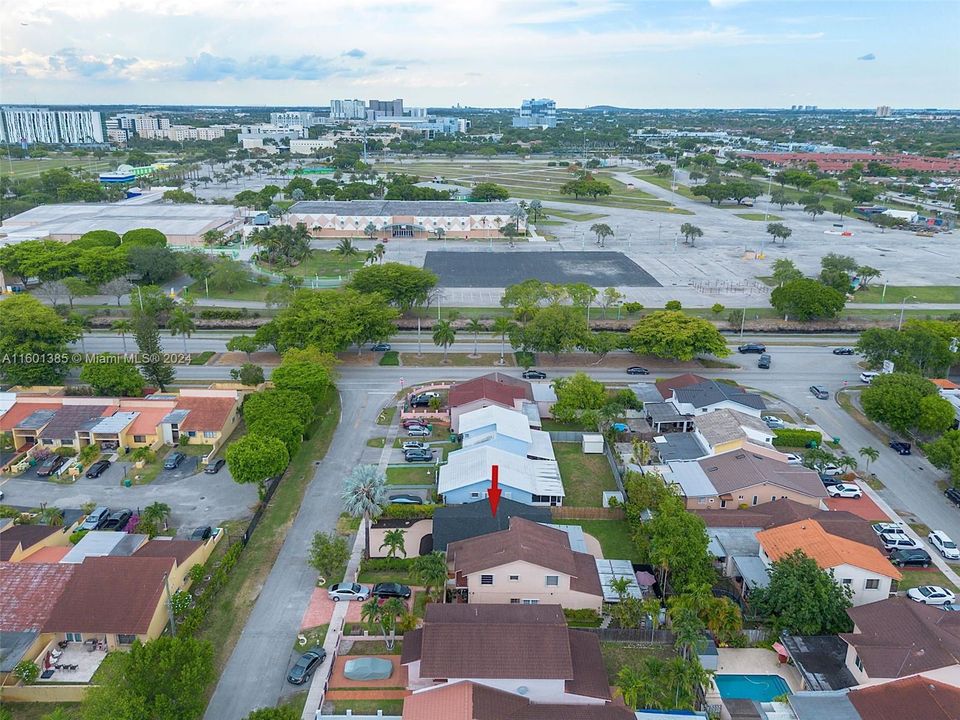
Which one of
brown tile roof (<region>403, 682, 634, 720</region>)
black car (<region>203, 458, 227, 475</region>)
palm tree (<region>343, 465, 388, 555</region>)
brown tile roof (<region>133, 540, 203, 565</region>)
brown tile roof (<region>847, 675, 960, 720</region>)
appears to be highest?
palm tree (<region>343, 465, 388, 555</region>)

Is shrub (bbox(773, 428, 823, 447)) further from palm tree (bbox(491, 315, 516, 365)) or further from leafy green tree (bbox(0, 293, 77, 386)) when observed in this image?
leafy green tree (bbox(0, 293, 77, 386))

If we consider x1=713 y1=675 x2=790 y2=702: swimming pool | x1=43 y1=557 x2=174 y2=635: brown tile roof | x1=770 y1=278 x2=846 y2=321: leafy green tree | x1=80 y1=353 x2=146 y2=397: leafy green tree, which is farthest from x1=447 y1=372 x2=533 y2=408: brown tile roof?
x1=770 y1=278 x2=846 y2=321: leafy green tree

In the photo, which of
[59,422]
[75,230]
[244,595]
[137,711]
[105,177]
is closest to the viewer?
[137,711]

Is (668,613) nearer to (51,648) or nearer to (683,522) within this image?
(683,522)

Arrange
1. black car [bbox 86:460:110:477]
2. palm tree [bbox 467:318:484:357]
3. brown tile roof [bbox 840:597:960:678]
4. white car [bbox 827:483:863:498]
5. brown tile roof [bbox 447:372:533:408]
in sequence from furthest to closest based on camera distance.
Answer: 1. palm tree [bbox 467:318:484:357]
2. brown tile roof [bbox 447:372:533:408]
3. black car [bbox 86:460:110:477]
4. white car [bbox 827:483:863:498]
5. brown tile roof [bbox 840:597:960:678]

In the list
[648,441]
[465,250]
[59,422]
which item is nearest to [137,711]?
[59,422]

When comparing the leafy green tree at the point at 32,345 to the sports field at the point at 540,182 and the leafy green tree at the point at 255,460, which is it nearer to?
the leafy green tree at the point at 255,460

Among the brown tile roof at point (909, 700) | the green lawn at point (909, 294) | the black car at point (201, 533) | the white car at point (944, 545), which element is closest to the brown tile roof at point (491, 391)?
the black car at point (201, 533)
